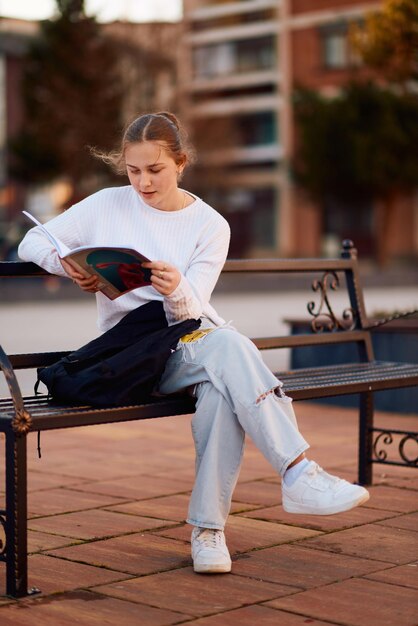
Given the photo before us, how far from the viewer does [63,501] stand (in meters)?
4.63

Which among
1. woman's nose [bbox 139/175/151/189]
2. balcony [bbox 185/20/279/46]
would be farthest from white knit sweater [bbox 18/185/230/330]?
balcony [bbox 185/20/279/46]

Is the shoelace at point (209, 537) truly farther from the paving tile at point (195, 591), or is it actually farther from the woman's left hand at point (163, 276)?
the woman's left hand at point (163, 276)

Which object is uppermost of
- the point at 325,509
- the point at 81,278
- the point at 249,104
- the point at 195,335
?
the point at 249,104

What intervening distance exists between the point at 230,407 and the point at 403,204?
47.4 meters

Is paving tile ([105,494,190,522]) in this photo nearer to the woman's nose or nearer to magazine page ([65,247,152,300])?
magazine page ([65,247,152,300])

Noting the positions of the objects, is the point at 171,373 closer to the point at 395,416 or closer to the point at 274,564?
the point at 274,564

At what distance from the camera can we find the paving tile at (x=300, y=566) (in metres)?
3.52

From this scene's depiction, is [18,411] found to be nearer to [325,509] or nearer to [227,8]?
[325,509]

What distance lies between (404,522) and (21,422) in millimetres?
1636

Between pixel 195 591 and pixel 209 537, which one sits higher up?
pixel 209 537

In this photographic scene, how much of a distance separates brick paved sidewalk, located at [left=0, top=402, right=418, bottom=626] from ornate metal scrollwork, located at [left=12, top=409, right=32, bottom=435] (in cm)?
47

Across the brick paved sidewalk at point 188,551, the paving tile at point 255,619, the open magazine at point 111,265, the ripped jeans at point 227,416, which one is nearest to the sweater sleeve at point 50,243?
the open magazine at point 111,265

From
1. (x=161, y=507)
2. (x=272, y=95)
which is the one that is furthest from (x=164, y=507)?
(x=272, y=95)

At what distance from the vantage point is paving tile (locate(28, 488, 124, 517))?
4.47m
